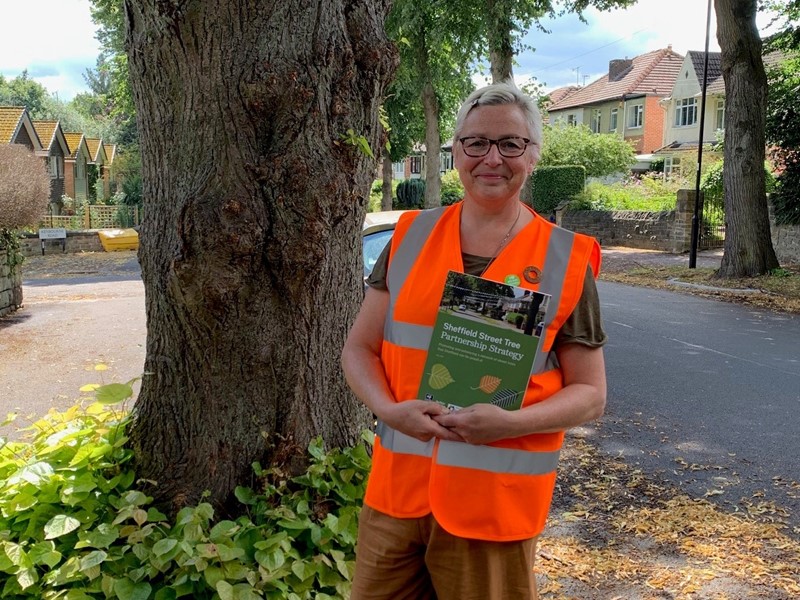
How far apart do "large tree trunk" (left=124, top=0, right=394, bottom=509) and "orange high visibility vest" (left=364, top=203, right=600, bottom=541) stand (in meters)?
1.08

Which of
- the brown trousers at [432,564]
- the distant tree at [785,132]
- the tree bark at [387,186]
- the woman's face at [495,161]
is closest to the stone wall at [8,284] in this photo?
the brown trousers at [432,564]

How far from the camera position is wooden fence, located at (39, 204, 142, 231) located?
32.7 metres

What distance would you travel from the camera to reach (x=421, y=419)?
194cm

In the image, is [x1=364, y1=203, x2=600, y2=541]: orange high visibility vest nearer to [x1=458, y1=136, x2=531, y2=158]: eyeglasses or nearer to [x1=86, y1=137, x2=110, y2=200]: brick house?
[x1=458, y1=136, x2=531, y2=158]: eyeglasses

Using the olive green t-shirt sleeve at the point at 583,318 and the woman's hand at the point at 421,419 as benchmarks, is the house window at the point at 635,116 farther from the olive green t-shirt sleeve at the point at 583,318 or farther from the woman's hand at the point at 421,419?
the woman's hand at the point at 421,419

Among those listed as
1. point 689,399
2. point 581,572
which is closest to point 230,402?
point 581,572

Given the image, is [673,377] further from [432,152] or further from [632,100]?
[632,100]

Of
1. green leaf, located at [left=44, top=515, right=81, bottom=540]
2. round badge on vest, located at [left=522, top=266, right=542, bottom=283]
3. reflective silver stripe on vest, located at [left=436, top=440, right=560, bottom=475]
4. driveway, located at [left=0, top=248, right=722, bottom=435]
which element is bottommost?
driveway, located at [left=0, top=248, right=722, bottom=435]

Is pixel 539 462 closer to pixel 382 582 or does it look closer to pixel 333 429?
pixel 382 582

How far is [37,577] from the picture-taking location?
2.84 meters

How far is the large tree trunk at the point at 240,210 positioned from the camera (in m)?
3.09

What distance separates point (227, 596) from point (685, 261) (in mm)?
20671

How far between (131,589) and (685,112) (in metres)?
50.5

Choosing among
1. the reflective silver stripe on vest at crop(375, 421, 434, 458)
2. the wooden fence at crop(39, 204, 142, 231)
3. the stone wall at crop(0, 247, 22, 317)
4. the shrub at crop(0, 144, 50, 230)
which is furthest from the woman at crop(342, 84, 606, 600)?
the wooden fence at crop(39, 204, 142, 231)
